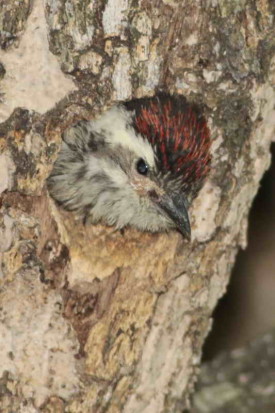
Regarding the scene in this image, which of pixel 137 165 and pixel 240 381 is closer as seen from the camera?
pixel 137 165

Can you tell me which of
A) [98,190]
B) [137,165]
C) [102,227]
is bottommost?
[102,227]

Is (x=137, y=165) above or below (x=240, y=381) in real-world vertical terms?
above

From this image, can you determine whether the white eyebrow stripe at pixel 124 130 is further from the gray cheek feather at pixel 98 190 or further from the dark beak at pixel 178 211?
the dark beak at pixel 178 211

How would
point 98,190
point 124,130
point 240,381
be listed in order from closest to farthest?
point 124,130
point 98,190
point 240,381

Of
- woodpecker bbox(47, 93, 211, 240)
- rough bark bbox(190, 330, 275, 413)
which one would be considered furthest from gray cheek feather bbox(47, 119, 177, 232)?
rough bark bbox(190, 330, 275, 413)

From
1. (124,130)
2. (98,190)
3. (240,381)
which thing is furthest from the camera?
(240,381)

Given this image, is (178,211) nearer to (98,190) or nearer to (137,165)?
(137,165)

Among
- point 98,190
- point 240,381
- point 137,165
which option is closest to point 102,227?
point 98,190
